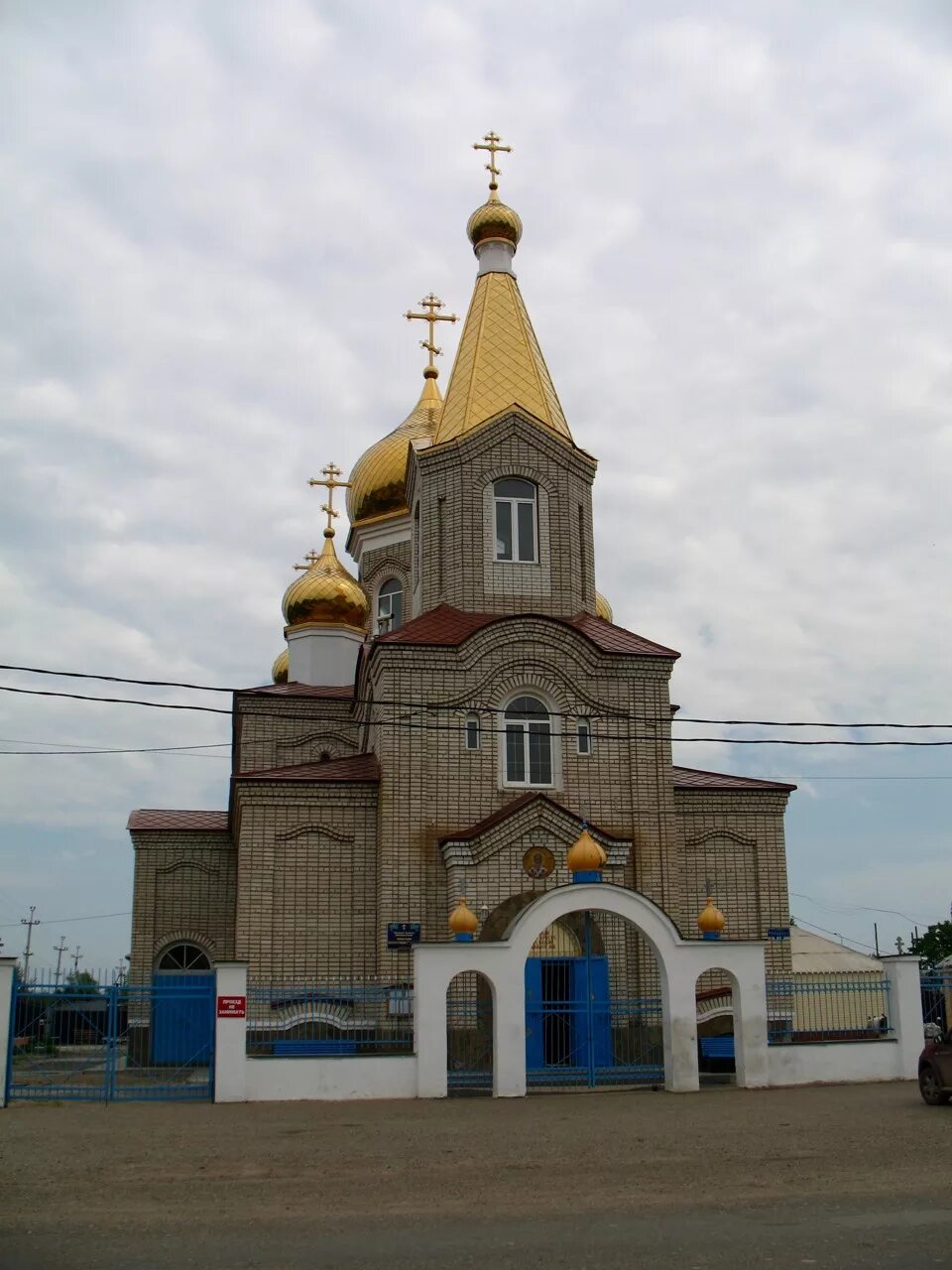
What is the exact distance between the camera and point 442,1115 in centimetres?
1235

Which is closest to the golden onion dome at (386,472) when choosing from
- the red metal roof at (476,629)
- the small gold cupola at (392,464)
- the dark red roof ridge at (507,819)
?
the small gold cupola at (392,464)

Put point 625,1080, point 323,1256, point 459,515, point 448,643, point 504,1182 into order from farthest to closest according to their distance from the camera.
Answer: point 459,515, point 448,643, point 625,1080, point 504,1182, point 323,1256

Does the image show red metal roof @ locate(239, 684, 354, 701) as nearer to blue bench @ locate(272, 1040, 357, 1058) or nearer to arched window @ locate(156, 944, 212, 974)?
arched window @ locate(156, 944, 212, 974)

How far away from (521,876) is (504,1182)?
343 inches

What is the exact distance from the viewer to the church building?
17.5 metres

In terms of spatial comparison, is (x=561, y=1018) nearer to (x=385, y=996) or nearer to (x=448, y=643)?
(x=385, y=996)

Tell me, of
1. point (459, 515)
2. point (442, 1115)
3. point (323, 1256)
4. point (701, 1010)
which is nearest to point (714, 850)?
point (701, 1010)

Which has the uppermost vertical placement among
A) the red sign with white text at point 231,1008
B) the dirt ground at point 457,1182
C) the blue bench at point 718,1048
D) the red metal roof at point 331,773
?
the red metal roof at point 331,773

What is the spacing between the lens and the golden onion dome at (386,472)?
27031 mm

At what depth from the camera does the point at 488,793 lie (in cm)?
1833

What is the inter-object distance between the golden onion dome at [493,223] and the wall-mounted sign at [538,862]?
11451 mm

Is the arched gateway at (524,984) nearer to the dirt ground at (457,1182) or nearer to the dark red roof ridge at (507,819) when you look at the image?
the dirt ground at (457,1182)

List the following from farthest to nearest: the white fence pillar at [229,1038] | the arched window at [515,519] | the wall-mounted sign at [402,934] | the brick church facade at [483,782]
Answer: the arched window at [515,519]
the brick church facade at [483,782]
the wall-mounted sign at [402,934]
the white fence pillar at [229,1038]

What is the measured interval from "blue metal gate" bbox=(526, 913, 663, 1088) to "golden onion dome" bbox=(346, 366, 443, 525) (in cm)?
1168
